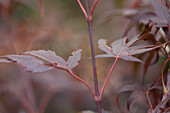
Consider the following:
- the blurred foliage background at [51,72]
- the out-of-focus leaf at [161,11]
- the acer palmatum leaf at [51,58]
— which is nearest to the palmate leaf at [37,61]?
the acer palmatum leaf at [51,58]

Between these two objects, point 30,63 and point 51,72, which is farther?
point 51,72

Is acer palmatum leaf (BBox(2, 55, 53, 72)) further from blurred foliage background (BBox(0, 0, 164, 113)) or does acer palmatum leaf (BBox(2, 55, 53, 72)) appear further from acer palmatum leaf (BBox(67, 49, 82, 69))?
blurred foliage background (BBox(0, 0, 164, 113))

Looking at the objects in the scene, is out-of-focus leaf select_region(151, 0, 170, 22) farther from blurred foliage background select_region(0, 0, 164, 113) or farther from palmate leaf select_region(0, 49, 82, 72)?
blurred foliage background select_region(0, 0, 164, 113)

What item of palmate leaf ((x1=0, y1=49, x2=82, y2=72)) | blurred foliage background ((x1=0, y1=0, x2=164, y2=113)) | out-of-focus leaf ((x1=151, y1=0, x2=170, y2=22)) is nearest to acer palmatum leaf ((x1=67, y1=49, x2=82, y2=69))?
palmate leaf ((x1=0, y1=49, x2=82, y2=72))

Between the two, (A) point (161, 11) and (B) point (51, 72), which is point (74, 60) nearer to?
(A) point (161, 11)

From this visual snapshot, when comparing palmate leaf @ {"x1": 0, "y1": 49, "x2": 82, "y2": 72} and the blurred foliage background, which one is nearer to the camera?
palmate leaf @ {"x1": 0, "y1": 49, "x2": 82, "y2": 72}

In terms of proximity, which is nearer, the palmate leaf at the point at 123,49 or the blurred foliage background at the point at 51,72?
the palmate leaf at the point at 123,49

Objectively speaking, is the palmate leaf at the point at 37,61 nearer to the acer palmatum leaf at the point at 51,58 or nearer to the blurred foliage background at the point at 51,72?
the acer palmatum leaf at the point at 51,58

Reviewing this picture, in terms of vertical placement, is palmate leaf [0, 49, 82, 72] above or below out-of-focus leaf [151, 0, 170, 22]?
below

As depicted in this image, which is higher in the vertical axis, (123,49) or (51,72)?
(123,49)

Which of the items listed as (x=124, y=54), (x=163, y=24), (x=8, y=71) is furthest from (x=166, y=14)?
(x=8, y=71)

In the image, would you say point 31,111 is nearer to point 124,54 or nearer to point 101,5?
point 124,54

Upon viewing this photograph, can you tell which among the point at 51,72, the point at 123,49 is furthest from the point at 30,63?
the point at 51,72

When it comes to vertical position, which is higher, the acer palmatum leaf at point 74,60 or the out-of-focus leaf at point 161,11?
the out-of-focus leaf at point 161,11
